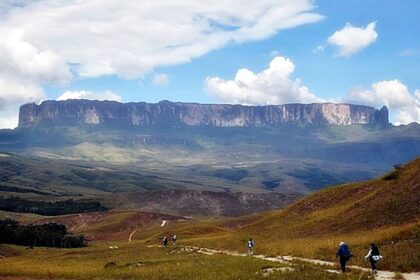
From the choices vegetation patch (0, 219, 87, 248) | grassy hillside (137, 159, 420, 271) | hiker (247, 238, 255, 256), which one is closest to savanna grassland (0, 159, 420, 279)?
grassy hillside (137, 159, 420, 271)

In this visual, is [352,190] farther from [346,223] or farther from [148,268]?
[148,268]

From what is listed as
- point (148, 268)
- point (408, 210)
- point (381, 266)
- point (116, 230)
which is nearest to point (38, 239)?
point (116, 230)

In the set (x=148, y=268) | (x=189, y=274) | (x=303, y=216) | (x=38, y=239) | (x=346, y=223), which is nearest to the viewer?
(x=189, y=274)

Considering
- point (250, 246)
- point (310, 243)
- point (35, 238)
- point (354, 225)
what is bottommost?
point (35, 238)

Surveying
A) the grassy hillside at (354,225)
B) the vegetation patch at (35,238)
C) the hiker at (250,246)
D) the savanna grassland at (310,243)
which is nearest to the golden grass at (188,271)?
the savanna grassland at (310,243)

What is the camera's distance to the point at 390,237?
179 feet

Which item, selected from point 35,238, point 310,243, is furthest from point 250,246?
point 35,238

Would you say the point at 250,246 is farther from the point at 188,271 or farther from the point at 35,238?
the point at 35,238

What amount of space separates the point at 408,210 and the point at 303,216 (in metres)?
25.1

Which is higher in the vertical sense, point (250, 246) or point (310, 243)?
point (310, 243)

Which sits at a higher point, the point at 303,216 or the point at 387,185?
the point at 387,185

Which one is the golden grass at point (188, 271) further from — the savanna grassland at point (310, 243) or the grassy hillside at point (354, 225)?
the grassy hillside at point (354, 225)

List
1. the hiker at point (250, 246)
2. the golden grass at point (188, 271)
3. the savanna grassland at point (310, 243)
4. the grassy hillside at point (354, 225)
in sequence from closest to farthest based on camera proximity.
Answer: the golden grass at point (188, 271) < the savanna grassland at point (310, 243) < the grassy hillside at point (354, 225) < the hiker at point (250, 246)

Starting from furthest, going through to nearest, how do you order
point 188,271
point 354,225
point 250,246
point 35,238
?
point 35,238, point 354,225, point 250,246, point 188,271
